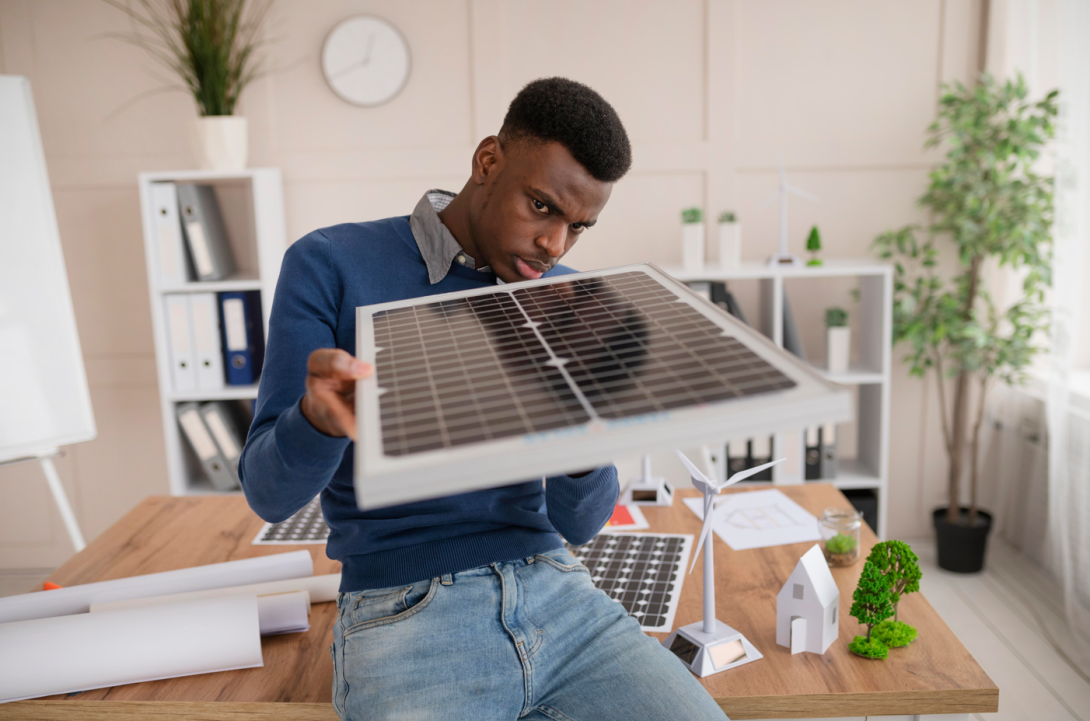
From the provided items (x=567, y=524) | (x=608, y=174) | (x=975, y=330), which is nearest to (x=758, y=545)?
(x=567, y=524)

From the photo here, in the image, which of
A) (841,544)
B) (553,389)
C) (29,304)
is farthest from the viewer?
(29,304)

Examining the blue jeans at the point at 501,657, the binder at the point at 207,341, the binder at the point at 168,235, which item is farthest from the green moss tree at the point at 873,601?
the binder at the point at 168,235

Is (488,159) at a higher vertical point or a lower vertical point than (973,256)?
higher

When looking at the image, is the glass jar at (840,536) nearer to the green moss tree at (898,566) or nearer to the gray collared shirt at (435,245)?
the green moss tree at (898,566)

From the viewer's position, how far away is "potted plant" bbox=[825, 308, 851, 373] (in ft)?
9.61

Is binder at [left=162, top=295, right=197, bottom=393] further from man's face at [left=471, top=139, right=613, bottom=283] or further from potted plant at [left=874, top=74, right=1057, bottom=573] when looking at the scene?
potted plant at [left=874, top=74, right=1057, bottom=573]

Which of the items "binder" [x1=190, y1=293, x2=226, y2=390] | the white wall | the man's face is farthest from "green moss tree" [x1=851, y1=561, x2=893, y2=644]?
"binder" [x1=190, y1=293, x2=226, y2=390]

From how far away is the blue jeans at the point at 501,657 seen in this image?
1.01m

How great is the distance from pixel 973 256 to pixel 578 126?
7.80ft

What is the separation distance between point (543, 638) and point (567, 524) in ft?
0.67

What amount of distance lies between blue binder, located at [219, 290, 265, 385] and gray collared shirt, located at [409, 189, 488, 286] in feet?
6.02

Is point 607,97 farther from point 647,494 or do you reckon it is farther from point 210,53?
point 647,494

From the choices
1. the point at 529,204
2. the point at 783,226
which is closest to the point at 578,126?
the point at 529,204

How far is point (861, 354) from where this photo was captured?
3.16m
